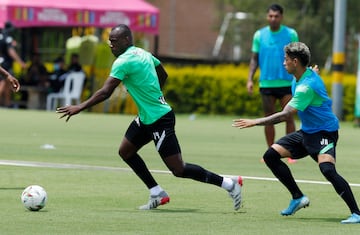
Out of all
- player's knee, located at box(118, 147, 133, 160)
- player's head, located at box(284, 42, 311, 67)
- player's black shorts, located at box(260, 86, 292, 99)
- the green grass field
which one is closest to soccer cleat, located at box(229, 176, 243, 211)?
the green grass field

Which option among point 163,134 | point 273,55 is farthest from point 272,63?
point 163,134

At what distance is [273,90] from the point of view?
16562 mm

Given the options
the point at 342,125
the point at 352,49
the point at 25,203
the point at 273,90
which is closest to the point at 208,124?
the point at 342,125

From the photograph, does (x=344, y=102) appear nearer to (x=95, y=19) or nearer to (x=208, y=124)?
(x=208, y=124)

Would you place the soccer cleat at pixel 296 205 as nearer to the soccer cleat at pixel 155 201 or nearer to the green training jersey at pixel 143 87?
the soccer cleat at pixel 155 201

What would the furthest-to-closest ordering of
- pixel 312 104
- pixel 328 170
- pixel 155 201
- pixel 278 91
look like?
1. pixel 278 91
2. pixel 155 201
3. pixel 312 104
4. pixel 328 170

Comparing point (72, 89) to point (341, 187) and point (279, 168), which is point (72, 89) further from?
point (341, 187)

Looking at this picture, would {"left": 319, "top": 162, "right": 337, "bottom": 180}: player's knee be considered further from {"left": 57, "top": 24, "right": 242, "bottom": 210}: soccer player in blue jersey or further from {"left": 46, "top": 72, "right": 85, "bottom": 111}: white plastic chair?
{"left": 46, "top": 72, "right": 85, "bottom": 111}: white plastic chair

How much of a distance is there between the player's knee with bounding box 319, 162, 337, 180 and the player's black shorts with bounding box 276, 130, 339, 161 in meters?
0.14

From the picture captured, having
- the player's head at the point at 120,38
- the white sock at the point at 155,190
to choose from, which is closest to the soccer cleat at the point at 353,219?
the white sock at the point at 155,190

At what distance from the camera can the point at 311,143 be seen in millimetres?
10297

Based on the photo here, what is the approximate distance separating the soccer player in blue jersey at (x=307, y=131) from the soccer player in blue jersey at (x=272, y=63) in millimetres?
5899

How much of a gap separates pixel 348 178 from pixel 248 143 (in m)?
5.98

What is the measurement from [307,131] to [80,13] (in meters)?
20.8
